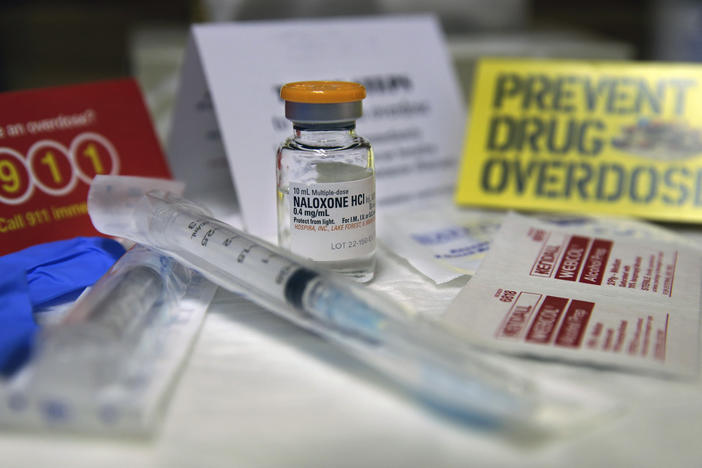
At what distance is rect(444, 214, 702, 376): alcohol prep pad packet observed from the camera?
471mm

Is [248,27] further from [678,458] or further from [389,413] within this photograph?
[678,458]

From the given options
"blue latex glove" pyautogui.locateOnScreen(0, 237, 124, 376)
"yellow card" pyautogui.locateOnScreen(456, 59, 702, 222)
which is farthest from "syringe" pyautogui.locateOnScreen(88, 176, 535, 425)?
"yellow card" pyautogui.locateOnScreen(456, 59, 702, 222)

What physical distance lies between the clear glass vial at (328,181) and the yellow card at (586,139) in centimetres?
31

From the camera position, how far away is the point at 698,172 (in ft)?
2.60

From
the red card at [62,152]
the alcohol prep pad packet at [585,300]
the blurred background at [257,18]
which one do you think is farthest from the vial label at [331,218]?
the blurred background at [257,18]

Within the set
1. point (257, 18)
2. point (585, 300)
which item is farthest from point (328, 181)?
point (257, 18)

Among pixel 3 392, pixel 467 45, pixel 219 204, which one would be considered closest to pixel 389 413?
pixel 3 392

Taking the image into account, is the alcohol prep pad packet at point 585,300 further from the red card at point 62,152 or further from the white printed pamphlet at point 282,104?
the red card at point 62,152

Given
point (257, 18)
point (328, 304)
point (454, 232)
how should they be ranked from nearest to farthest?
point (328, 304) < point (454, 232) < point (257, 18)

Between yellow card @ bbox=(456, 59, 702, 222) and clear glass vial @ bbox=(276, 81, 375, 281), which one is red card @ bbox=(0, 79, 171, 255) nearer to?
clear glass vial @ bbox=(276, 81, 375, 281)

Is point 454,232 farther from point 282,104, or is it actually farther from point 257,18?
point 257,18

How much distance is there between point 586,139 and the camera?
84 cm

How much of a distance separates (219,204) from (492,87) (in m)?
0.41

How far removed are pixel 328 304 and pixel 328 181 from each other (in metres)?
0.15
